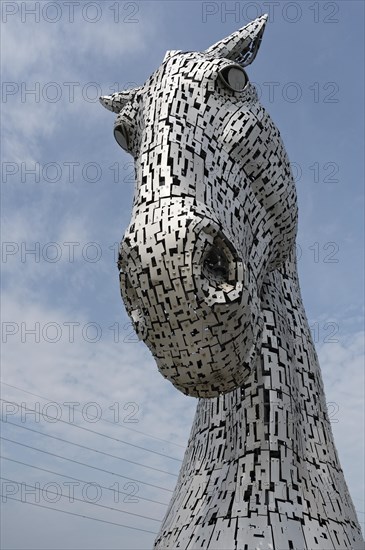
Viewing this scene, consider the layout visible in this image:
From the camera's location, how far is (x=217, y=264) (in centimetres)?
219

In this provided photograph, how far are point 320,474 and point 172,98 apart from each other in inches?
67.2

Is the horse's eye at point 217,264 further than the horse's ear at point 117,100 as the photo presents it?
No

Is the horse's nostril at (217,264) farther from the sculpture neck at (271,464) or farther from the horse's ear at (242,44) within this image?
the horse's ear at (242,44)

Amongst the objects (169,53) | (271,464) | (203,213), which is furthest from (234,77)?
(271,464)

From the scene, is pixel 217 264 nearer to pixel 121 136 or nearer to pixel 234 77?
pixel 234 77

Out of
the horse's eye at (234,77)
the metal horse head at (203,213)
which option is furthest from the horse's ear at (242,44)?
the horse's eye at (234,77)

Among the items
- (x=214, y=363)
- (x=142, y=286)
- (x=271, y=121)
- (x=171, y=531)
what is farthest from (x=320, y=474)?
(x=271, y=121)

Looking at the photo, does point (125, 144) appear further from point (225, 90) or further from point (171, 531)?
point (171, 531)

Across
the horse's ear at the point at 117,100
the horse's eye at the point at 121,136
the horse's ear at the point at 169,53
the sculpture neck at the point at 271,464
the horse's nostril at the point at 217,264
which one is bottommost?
the sculpture neck at the point at 271,464

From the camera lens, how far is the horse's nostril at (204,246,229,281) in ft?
7.11

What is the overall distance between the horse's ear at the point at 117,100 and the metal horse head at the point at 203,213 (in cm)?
1

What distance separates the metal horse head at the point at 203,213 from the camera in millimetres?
2080

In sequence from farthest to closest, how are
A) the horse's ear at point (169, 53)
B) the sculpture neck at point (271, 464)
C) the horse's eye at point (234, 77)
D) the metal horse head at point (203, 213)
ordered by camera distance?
the horse's ear at point (169, 53), the horse's eye at point (234, 77), the sculpture neck at point (271, 464), the metal horse head at point (203, 213)

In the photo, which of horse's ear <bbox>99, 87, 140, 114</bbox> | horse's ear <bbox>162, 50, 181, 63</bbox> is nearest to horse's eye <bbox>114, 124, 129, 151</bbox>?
horse's ear <bbox>99, 87, 140, 114</bbox>
